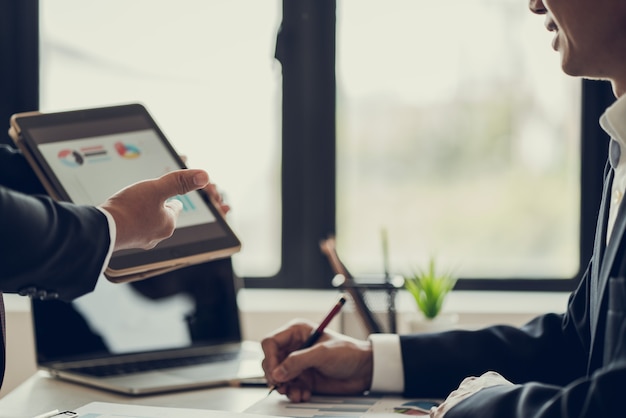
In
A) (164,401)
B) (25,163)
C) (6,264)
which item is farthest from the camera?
(25,163)

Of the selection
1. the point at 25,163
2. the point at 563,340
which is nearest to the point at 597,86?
the point at 563,340

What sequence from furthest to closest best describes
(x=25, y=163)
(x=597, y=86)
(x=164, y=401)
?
(x=597, y=86), (x=25, y=163), (x=164, y=401)

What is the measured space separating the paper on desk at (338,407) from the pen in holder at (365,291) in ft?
1.17

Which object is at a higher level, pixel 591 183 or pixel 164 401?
pixel 591 183

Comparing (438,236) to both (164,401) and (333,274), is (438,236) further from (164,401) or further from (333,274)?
(164,401)

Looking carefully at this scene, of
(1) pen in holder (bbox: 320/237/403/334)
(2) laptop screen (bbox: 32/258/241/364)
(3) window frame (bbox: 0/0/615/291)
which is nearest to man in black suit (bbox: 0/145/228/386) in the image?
(2) laptop screen (bbox: 32/258/241/364)

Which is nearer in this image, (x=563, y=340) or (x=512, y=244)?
(x=563, y=340)

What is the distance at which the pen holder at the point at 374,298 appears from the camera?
1.67 meters

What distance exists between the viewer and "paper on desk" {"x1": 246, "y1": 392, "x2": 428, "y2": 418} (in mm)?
1170

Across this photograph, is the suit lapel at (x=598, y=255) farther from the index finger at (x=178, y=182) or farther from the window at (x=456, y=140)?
the window at (x=456, y=140)

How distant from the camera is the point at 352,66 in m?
2.66

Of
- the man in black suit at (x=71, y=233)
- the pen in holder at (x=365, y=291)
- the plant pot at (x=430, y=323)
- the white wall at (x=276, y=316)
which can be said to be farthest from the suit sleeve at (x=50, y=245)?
the white wall at (x=276, y=316)

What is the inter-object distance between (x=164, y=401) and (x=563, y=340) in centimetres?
62

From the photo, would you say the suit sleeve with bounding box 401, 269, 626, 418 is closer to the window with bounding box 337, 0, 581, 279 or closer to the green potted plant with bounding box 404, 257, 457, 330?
the green potted plant with bounding box 404, 257, 457, 330
